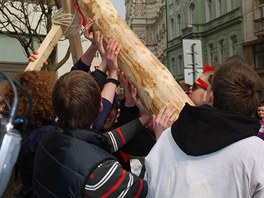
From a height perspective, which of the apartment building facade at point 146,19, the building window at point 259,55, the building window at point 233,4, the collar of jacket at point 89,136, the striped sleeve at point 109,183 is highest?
the apartment building facade at point 146,19

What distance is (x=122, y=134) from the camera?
2396mm

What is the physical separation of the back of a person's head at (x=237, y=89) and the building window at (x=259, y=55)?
2528 cm

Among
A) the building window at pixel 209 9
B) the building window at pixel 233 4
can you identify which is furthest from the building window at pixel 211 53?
the building window at pixel 233 4

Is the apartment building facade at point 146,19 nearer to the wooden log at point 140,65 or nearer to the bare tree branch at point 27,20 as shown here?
the bare tree branch at point 27,20

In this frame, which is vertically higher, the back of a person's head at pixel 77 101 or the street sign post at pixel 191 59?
the street sign post at pixel 191 59

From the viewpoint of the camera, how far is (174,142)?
1916 mm

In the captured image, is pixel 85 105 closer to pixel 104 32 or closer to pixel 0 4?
pixel 104 32

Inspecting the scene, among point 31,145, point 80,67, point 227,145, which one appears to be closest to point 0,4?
point 80,67

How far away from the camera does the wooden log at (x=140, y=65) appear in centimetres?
257

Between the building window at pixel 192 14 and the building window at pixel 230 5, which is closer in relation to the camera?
the building window at pixel 230 5

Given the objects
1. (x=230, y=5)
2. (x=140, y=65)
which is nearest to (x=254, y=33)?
(x=230, y=5)

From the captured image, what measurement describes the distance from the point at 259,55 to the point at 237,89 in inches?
1015

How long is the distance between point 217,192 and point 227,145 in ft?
0.68

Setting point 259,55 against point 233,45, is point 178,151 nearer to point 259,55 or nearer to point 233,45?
point 259,55
